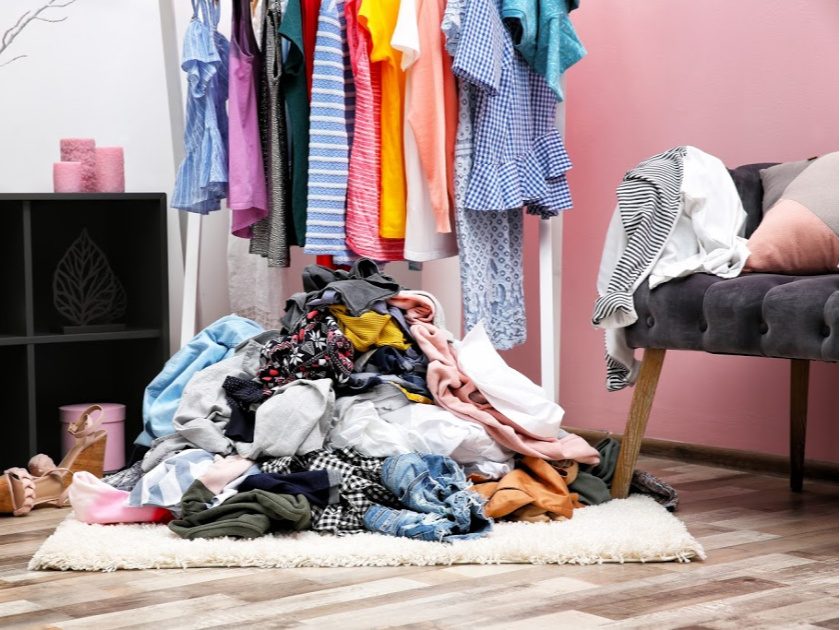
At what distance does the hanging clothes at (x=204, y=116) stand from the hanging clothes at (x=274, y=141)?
111mm

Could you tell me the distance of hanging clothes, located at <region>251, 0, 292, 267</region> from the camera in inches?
121

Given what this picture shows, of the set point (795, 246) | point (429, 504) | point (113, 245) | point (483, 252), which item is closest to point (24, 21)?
point (113, 245)

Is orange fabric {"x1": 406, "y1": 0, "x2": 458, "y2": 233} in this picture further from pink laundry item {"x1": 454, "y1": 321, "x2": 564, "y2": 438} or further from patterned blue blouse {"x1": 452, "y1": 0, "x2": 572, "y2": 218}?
pink laundry item {"x1": 454, "y1": 321, "x2": 564, "y2": 438}

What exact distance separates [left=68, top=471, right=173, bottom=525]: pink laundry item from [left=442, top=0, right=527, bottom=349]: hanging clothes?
997mm

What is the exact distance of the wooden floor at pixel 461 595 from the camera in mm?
1714

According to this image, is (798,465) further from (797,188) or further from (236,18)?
(236,18)

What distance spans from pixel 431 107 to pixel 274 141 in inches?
17.1

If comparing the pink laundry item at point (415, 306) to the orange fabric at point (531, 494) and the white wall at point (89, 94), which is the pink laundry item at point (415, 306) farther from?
Answer: the white wall at point (89, 94)

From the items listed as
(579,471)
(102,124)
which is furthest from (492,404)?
(102,124)

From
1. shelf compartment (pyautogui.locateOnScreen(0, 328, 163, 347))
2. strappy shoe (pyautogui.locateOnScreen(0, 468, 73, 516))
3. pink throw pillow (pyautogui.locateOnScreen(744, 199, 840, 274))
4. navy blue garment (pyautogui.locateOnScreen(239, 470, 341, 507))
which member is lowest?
strappy shoe (pyautogui.locateOnScreen(0, 468, 73, 516))

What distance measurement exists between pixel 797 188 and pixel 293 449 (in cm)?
123

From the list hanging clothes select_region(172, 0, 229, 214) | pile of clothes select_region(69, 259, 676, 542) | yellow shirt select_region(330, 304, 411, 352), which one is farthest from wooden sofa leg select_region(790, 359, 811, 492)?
hanging clothes select_region(172, 0, 229, 214)

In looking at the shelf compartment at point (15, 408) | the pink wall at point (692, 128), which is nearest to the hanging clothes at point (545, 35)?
the pink wall at point (692, 128)

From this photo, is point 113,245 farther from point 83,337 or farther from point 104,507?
point 104,507
